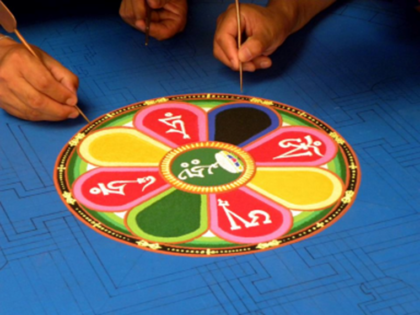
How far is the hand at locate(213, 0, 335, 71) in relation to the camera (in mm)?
1653

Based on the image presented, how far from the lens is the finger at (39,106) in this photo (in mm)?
1509

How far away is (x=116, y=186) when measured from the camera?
1360 millimetres

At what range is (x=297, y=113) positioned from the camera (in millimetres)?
1570

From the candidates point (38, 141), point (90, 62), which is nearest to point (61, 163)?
point (38, 141)

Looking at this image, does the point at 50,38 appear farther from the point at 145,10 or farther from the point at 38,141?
the point at 38,141

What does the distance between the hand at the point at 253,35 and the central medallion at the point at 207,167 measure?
0.29 m

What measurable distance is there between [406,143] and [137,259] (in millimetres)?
610

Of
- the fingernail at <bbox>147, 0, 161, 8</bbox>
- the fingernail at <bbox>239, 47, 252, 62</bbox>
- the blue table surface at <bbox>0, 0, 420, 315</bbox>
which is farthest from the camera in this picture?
the fingernail at <bbox>147, 0, 161, 8</bbox>

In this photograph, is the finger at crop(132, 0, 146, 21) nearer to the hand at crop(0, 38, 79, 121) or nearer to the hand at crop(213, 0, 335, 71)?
the hand at crop(213, 0, 335, 71)

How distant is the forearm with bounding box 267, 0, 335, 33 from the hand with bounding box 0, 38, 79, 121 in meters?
0.54

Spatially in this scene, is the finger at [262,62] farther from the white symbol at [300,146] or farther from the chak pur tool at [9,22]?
the chak pur tool at [9,22]

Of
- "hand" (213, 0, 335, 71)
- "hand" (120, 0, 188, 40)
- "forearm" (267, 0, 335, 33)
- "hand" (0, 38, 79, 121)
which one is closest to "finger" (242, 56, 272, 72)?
"hand" (213, 0, 335, 71)

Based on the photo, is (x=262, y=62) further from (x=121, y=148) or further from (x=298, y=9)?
(x=121, y=148)

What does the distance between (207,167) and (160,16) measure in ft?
2.07
